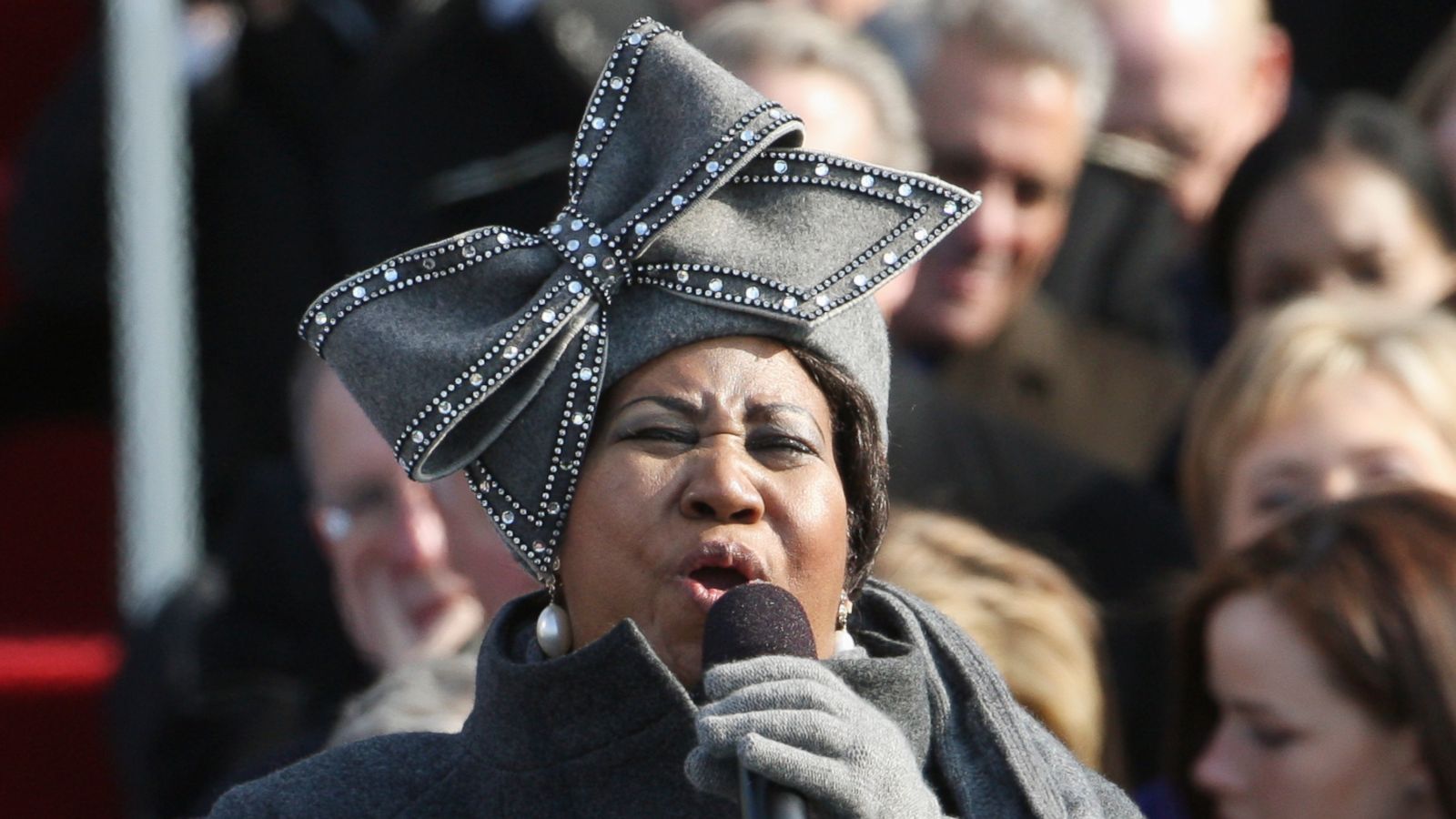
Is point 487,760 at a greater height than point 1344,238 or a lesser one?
greater

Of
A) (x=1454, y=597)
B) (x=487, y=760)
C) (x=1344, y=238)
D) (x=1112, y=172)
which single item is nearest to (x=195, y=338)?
(x=1112, y=172)

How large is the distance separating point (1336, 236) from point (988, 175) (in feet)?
2.12

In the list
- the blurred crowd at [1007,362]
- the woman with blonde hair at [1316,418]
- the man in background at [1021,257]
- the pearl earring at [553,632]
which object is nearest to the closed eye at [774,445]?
the pearl earring at [553,632]

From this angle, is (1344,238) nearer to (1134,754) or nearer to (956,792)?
(1134,754)

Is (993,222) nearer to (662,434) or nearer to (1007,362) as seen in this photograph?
(1007,362)

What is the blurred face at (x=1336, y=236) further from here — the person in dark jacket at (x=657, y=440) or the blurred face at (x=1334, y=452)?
the person in dark jacket at (x=657, y=440)

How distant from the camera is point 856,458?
216 centimetres

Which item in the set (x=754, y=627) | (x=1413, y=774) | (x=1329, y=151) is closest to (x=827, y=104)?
(x=1329, y=151)

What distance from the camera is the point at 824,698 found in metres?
1.84

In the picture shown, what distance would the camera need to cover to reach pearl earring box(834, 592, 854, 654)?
83.2 inches

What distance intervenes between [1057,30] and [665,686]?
2682mm

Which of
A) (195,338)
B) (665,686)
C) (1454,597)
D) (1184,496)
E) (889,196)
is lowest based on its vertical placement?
(195,338)

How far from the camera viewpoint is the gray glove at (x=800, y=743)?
1.75 m

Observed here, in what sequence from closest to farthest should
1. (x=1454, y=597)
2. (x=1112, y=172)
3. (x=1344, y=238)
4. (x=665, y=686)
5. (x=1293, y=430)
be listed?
(x=665, y=686) → (x=1454, y=597) → (x=1293, y=430) → (x=1344, y=238) → (x=1112, y=172)
